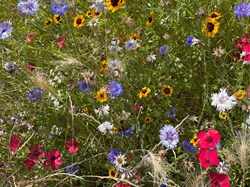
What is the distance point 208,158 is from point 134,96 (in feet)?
2.22

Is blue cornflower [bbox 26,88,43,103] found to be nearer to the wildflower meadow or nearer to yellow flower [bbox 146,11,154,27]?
the wildflower meadow

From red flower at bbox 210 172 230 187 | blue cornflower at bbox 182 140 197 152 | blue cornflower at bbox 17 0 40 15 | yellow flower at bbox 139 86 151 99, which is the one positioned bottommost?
red flower at bbox 210 172 230 187

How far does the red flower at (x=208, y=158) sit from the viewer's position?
4.52ft

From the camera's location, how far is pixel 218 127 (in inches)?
74.9

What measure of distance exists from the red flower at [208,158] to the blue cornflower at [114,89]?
0.47 meters

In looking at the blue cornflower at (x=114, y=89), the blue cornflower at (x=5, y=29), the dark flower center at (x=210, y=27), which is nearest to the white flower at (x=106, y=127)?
the blue cornflower at (x=114, y=89)

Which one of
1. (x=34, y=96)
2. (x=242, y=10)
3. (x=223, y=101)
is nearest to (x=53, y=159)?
(x=34, y=96)

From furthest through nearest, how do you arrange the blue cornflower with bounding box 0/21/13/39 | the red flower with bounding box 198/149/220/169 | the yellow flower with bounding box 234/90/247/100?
the blue cornflower with bounding box 0/21/13/39
the yellow flower with bounding box 234/90/247/100
the red flower with bounding box 198/149/220/169

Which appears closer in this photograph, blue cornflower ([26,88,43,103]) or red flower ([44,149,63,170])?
red flower ([44,149,63,170])

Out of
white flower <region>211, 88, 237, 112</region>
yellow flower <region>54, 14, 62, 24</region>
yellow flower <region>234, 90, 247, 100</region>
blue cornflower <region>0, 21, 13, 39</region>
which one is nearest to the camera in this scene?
white flower <region>211, 88, 237, 112</region>

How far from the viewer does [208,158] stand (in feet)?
4.57

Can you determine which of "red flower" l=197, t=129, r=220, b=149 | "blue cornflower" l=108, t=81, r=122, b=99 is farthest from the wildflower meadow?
"red flower" l=197, t=129, r=220, b=149

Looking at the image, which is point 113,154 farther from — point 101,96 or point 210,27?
point 210,27

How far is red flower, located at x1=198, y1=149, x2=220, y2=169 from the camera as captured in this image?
1377 mm
